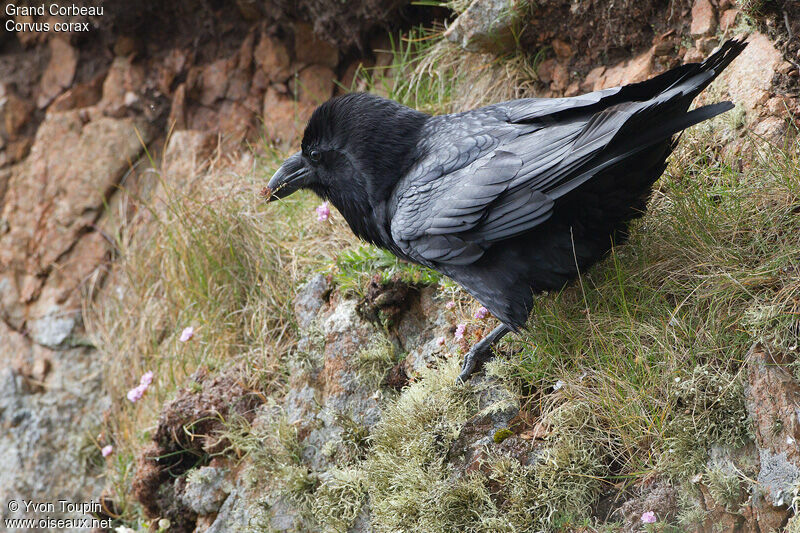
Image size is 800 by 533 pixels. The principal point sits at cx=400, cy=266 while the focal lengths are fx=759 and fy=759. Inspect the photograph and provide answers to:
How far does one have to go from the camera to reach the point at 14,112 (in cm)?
745

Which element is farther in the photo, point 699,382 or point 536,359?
point 536,359

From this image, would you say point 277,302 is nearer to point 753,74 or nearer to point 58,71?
point 753,74

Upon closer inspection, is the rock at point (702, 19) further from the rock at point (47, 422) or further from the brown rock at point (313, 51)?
the rock at point (47, 422)

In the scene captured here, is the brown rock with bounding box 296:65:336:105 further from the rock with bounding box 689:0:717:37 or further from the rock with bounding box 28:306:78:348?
the rock with bounding box 689:0:717:37

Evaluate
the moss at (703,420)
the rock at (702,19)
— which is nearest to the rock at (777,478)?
the moss at (703,420)

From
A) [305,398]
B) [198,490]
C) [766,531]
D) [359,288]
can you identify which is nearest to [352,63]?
[359,288]

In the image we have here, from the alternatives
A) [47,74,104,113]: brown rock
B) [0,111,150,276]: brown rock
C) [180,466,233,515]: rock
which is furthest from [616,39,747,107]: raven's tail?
[47,74,104,113]: brown rock

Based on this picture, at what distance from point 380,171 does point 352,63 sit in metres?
3.25

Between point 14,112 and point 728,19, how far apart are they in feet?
21.2

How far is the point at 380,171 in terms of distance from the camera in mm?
3932

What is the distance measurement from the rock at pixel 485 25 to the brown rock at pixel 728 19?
1338 millimetres

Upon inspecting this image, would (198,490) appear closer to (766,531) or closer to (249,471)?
(249,471)

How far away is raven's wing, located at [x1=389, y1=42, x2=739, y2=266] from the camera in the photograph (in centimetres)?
302

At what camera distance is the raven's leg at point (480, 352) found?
369 centimetres
